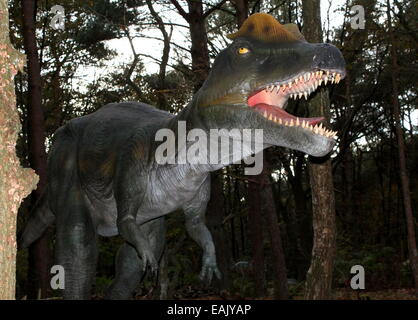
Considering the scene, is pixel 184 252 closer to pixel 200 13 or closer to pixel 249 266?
pixel 249 266

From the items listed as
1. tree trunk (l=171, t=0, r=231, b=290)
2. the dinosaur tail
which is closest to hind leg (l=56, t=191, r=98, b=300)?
the dinosaur tail

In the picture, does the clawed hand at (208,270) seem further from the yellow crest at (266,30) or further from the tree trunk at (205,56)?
the tree trunk at (205,56)

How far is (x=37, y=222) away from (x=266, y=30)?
96.9 inches

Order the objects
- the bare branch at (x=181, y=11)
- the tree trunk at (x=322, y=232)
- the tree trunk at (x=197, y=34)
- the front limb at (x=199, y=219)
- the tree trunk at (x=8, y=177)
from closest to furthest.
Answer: the tree trunk at (x=8, y=177), the front limb at (x=199, y=219), the tree trunk at (x=322, y=232), the bare branch at (x=181, y=11), the tree trunk at (x=197, y=34)

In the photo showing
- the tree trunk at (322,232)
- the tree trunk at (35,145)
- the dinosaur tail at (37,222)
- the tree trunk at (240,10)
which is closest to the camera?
the dinosaur tail at (37,222)

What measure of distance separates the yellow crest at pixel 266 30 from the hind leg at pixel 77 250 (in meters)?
1.70

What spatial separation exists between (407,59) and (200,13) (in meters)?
7.12

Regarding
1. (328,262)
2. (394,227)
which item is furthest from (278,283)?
(394,227)

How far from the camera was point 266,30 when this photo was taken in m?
3.12

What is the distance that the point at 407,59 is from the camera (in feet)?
50.4

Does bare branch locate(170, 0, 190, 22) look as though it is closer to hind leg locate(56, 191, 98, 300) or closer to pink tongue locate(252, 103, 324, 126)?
hind leg locate(56, 191, 98, 300)

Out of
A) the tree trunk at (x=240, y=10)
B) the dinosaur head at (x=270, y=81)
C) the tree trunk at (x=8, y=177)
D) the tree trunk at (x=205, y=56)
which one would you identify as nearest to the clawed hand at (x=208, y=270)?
the dinosaur head at (x=270, y=81)

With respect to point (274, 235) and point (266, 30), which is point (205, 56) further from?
point (266, 30)

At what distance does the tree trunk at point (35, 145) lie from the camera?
303 inches
